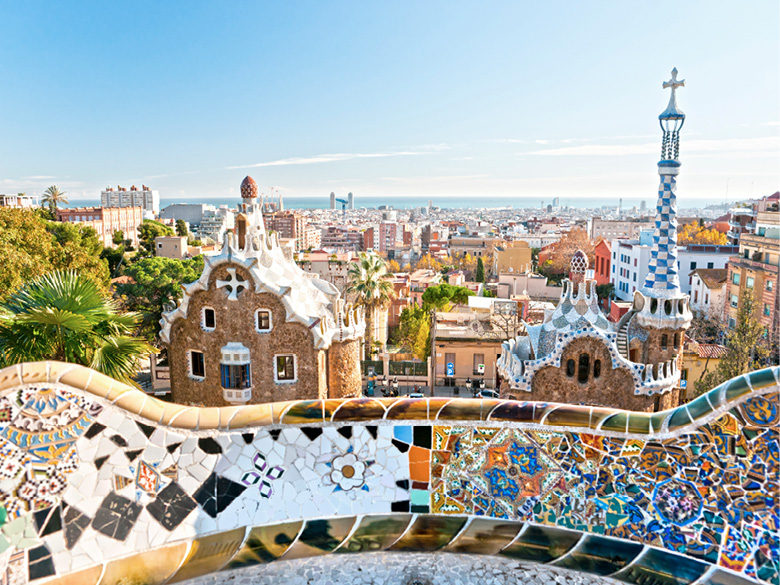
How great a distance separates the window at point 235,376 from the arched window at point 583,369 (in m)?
6.90

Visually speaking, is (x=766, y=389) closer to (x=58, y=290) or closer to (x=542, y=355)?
(x=58, y=290)

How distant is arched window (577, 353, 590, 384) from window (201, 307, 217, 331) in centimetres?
764

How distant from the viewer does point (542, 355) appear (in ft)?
40.3

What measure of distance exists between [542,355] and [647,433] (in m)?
7.89

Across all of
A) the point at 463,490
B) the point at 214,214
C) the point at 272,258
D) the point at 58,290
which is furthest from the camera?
the point at 214,214

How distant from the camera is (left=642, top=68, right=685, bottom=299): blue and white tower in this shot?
1302cm

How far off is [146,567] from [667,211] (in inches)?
488

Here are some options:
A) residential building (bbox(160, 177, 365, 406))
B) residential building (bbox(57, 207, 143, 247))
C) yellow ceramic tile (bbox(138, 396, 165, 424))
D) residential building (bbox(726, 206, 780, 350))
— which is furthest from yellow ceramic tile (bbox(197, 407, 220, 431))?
residential building (bbox(57, 207, 143, 247))

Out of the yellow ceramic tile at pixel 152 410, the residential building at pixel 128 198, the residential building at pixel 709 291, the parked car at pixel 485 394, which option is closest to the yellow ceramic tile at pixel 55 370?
the yellow ceramic tile at pixel 152 410

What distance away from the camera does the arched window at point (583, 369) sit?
12.0 meters

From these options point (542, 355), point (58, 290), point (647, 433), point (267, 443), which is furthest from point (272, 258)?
point (647, 433)

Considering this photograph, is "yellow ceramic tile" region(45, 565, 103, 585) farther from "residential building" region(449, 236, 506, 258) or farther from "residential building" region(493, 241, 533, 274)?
"residential building" region(449, 236, 506, 258)

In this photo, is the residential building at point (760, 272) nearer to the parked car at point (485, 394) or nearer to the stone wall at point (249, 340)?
the parked car at point (485, 394)

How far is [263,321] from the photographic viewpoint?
13.4 meters
